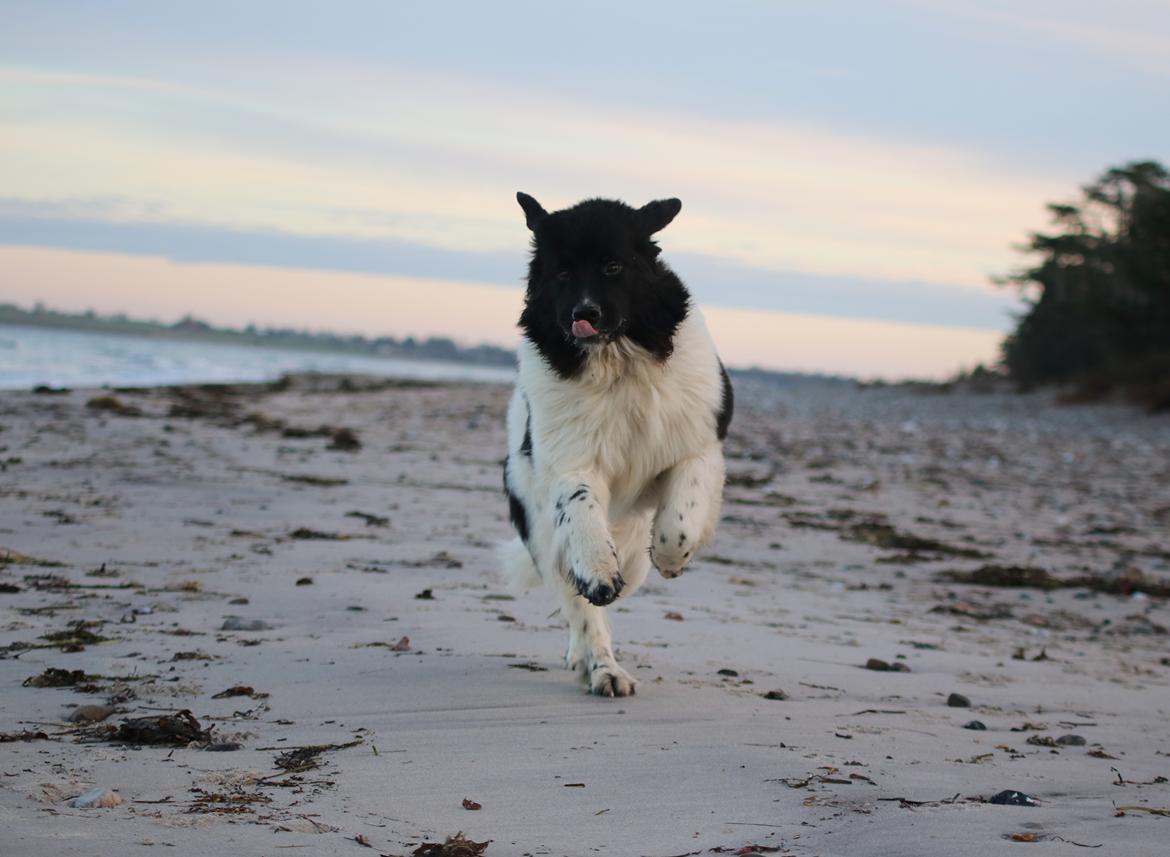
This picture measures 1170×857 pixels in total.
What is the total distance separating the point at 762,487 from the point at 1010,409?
22120mm

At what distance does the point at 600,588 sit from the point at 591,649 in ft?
1.05

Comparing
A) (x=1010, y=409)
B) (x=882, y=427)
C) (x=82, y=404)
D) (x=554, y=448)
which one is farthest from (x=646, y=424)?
(x=1010, y=409)

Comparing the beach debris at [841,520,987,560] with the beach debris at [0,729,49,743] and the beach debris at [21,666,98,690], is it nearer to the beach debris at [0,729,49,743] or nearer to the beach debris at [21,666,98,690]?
the beach debris at [21,666,98,690]

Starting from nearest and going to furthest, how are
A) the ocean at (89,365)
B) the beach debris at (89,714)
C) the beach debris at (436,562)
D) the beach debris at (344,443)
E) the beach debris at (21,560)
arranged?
the beach debris at (89,714), the beach debris at (21,560), the beach debris at (436,562), the beach debris at (344,443), the ocean at (89,365)

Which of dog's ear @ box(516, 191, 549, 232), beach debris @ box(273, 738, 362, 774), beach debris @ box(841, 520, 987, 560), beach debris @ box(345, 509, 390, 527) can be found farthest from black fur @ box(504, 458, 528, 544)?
beach debris @ box(841, 520, 987, 560)

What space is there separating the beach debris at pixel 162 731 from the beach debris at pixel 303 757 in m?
0.26

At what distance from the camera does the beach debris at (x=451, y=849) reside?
2814mm

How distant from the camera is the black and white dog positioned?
5074mm

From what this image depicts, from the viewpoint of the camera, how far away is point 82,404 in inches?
680

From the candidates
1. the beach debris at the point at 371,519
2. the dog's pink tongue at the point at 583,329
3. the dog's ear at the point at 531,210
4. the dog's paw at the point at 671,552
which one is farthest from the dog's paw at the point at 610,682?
the beach debris at the point at 371,519

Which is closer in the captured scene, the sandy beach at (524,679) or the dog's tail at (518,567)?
the sandy beach at (524,679)

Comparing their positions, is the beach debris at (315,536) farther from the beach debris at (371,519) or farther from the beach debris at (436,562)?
the beach debris at (436,562)

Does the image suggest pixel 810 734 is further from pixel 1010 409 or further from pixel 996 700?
pixel 1010 409

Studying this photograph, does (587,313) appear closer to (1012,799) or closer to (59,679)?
(59,679)
